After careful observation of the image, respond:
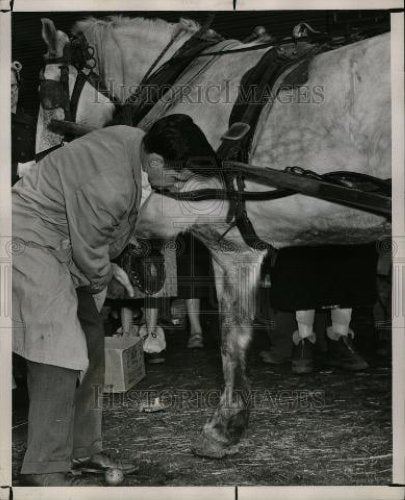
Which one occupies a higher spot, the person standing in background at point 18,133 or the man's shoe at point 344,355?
the person standing in background at point 18,133

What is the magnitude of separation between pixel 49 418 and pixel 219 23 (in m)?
1.76

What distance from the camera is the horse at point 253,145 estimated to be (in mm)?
2441

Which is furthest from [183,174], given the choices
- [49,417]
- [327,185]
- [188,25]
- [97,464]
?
[97,464]

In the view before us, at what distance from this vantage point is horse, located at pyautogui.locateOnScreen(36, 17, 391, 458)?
2441mm

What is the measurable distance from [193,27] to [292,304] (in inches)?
52.0

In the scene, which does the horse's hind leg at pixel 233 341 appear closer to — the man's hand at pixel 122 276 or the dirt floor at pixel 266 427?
the dirt floor at pixel 266 427

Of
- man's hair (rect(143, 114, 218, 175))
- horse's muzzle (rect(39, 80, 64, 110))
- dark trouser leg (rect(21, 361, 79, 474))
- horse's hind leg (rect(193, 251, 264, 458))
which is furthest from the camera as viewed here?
horse's muzzle (rect(39, 80, 64, 110))

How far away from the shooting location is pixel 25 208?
2.33 meters

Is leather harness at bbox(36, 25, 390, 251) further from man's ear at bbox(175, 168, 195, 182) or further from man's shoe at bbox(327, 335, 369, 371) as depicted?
man's shoe at bbox(327, 335, 369, 371)

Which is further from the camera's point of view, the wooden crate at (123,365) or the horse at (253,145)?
the wooden crate at (123,365)

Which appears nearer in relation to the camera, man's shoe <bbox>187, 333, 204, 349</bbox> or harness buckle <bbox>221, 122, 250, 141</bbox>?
harness buckle <bbox>221, 122, 250, 141</bbox>

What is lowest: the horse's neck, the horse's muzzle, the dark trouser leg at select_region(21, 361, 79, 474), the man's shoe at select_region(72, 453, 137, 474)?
the man's shoe at select_region(72, 453, 137, 474)

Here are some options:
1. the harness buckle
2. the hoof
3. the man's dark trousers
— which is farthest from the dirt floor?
the harness buckle

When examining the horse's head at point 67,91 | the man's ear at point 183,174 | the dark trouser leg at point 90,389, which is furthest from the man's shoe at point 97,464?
the horse's head at point 67,91
